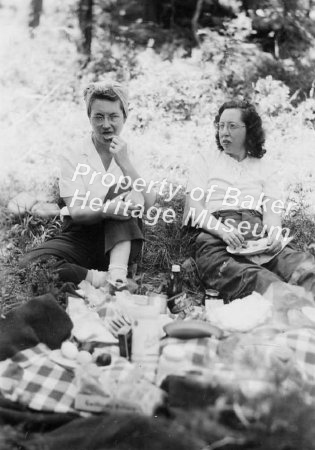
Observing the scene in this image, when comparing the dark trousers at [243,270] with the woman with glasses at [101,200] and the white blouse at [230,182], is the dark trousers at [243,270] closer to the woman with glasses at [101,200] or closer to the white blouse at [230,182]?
the white blouse at [230,182]

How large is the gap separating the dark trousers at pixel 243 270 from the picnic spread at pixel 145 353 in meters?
0.09

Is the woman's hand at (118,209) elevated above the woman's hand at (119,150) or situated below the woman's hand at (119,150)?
below

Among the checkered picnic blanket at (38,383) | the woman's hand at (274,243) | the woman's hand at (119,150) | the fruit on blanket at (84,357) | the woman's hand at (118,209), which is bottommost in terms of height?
the checkered picnic blanket at (38,383)

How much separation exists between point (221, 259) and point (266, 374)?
2.44ft

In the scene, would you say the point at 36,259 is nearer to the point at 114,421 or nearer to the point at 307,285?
the point at 114,421

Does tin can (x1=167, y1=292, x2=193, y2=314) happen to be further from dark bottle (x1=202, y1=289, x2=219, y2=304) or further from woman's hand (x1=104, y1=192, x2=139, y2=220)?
woman's hand (x1=104, y1=192, x2=139, y2=220)

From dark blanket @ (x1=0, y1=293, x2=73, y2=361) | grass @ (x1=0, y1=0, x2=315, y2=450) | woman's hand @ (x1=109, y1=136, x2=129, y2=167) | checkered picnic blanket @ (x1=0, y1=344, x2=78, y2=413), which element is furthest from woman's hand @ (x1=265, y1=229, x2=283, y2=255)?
checkered picnic blanket @ (x1=0, y1=344, x2=78, y2=413)

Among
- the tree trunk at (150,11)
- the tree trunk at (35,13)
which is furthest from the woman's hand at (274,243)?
the tree trunk at (35,13)

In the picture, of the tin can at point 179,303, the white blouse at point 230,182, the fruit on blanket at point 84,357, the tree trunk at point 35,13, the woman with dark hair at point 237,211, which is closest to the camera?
the fruit on blanket at point 84,357

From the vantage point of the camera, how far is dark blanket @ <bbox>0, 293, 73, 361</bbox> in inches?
71.5

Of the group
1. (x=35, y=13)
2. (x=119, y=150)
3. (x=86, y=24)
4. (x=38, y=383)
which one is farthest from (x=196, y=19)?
(x=38, y=383)

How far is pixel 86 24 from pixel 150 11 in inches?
13.2

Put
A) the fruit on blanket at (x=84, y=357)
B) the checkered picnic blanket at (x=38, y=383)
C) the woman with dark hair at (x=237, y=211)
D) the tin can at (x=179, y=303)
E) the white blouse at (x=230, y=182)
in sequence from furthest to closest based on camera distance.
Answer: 1. the white blouse at (x=230, y=182)
2. the woman with dark hair at (x=237, y=211)
3. the tin can at (x=179, y=303)
4. the fruit on blanket at (x=84, y=357)
5. the checkered picnic blanket at (x=38, y=383)

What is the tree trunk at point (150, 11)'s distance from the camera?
2.79 metres
